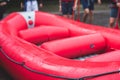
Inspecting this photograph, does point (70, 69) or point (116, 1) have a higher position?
point (116, 1)

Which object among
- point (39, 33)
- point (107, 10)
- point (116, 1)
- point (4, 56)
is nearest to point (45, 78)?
point (4, 56)

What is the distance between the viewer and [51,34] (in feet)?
13.4

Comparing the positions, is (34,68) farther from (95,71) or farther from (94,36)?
(94,36)

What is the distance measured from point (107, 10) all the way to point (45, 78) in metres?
6.11

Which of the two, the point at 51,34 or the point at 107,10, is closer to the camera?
the point at 51,34

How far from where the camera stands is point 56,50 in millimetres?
3246

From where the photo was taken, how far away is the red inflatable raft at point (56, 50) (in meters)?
2.40

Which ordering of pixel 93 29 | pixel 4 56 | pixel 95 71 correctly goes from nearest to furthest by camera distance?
1. pixel 95 71
2. pixel 4 56
3. pixel 93 29

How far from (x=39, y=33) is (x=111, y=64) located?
73.8 inches

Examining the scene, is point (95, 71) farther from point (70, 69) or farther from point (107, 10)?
point (107, 10)

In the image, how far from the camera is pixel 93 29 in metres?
3.93

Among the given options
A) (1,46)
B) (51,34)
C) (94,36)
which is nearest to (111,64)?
(94,36)

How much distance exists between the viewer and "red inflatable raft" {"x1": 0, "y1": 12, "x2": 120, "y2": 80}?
240cm


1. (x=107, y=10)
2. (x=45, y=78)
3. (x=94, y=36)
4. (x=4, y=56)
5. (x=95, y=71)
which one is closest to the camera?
(x=95, y=71)
